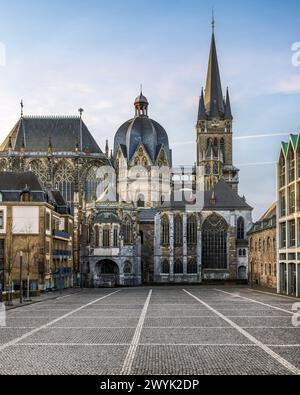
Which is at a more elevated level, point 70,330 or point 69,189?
point 69,189

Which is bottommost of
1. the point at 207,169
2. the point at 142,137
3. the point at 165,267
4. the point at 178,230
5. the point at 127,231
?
the point at 165,267

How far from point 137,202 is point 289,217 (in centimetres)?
4976

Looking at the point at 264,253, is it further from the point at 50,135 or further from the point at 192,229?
the point at 50,135

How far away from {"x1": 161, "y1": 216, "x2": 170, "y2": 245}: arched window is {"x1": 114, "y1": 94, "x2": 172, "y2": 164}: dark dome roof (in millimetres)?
14783

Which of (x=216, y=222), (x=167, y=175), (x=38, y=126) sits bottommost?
(x=216, y=222)

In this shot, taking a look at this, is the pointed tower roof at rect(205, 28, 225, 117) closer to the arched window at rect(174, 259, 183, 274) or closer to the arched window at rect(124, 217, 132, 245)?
the arched window at rect(174, 259, 183, 274)

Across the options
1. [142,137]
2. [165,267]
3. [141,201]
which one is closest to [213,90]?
[142,137]

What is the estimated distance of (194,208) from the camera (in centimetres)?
9312

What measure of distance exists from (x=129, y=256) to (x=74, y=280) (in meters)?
8.00

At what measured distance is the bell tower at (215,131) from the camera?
373 ft

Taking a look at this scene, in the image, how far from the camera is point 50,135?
334ft

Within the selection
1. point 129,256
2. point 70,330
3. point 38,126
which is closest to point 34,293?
point 70,330

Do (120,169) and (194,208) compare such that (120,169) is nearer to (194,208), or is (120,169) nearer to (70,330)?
(194,208)

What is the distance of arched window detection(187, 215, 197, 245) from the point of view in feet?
303
